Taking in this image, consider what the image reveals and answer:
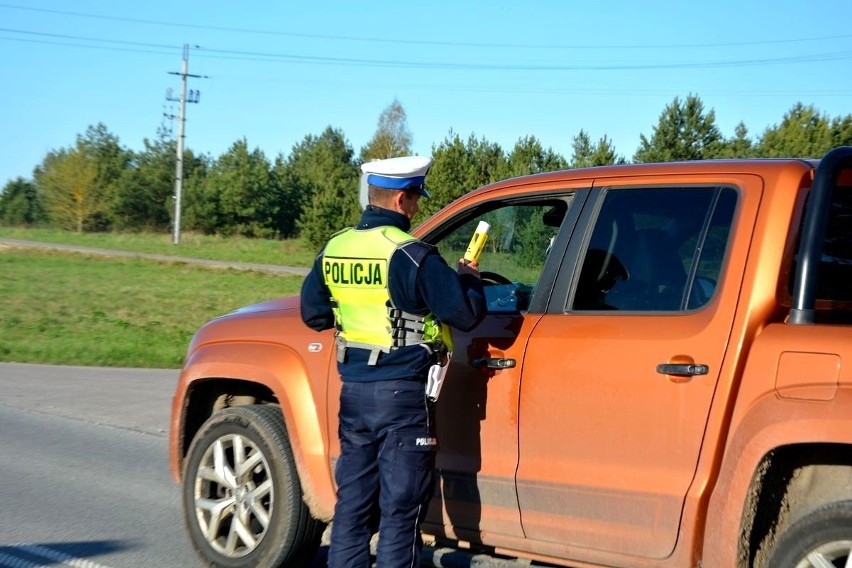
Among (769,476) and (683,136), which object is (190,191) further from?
(769,476)

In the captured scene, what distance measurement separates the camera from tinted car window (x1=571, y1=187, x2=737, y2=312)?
389 centimetres

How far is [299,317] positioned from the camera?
493 centimetres

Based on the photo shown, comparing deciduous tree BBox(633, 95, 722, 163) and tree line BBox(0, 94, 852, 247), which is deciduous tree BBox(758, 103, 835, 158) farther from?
tree line BBox(0, 94, 852, 247)

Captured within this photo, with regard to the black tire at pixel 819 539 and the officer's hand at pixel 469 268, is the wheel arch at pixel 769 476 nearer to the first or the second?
the black tire at pixel 819 539

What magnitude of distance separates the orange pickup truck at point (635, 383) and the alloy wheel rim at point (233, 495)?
27mm

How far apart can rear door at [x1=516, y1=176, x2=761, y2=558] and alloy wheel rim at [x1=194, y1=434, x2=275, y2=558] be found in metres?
1.48

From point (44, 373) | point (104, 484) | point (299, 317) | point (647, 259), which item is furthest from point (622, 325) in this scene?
point (44, 373)

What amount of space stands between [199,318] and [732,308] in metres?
19.0

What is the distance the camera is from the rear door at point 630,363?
369 cm

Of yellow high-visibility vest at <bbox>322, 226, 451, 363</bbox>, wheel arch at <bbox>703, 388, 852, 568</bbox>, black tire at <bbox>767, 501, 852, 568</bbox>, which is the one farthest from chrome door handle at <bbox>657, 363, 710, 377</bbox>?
yellow high-visibility vest at <bbox>322, 226, 451, 363</bbox>

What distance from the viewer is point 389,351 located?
4.06 meters

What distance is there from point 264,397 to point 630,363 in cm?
228

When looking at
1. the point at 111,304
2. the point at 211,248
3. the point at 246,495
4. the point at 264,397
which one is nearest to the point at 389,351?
the point at 246,495

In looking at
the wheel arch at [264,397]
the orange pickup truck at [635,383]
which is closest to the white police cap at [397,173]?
the orange pickup truck at [635,383]
